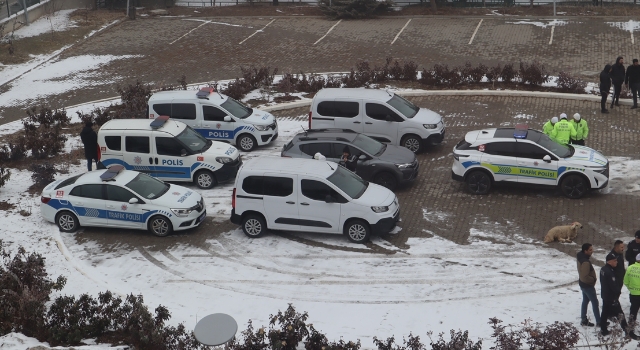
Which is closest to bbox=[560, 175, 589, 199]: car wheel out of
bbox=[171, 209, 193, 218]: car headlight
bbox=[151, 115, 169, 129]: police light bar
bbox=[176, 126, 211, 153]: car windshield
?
bbox=[171, 209, 193, 218]: car headlight

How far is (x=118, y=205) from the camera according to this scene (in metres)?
17.0

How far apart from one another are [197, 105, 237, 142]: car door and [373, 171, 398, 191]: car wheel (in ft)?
16.4

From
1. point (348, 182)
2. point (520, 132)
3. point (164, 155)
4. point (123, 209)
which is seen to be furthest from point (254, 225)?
point (520, 132)

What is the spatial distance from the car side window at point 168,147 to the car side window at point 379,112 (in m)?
5.16

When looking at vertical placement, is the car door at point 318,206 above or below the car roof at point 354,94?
below

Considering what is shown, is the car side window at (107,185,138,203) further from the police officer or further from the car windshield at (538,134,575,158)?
the police officer

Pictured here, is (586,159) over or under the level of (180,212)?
over

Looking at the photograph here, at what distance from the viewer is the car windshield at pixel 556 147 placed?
1823 centimetres

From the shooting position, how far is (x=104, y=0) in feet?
143

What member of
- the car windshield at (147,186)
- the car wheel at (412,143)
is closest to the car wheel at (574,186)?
the car wheel at (412,143)

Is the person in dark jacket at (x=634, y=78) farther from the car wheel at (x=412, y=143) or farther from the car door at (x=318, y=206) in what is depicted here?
the car door at (x=318, y=206)

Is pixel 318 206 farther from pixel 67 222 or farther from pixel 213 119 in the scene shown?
pixel 213 119

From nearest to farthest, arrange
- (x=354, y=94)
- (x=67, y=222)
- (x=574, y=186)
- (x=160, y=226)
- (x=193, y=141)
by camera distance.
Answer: (x=160, y=226), (x=67, y=222), (x=574, y=186), (x=193, y=141), (x=354, y=94)

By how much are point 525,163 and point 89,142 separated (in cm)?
1067
